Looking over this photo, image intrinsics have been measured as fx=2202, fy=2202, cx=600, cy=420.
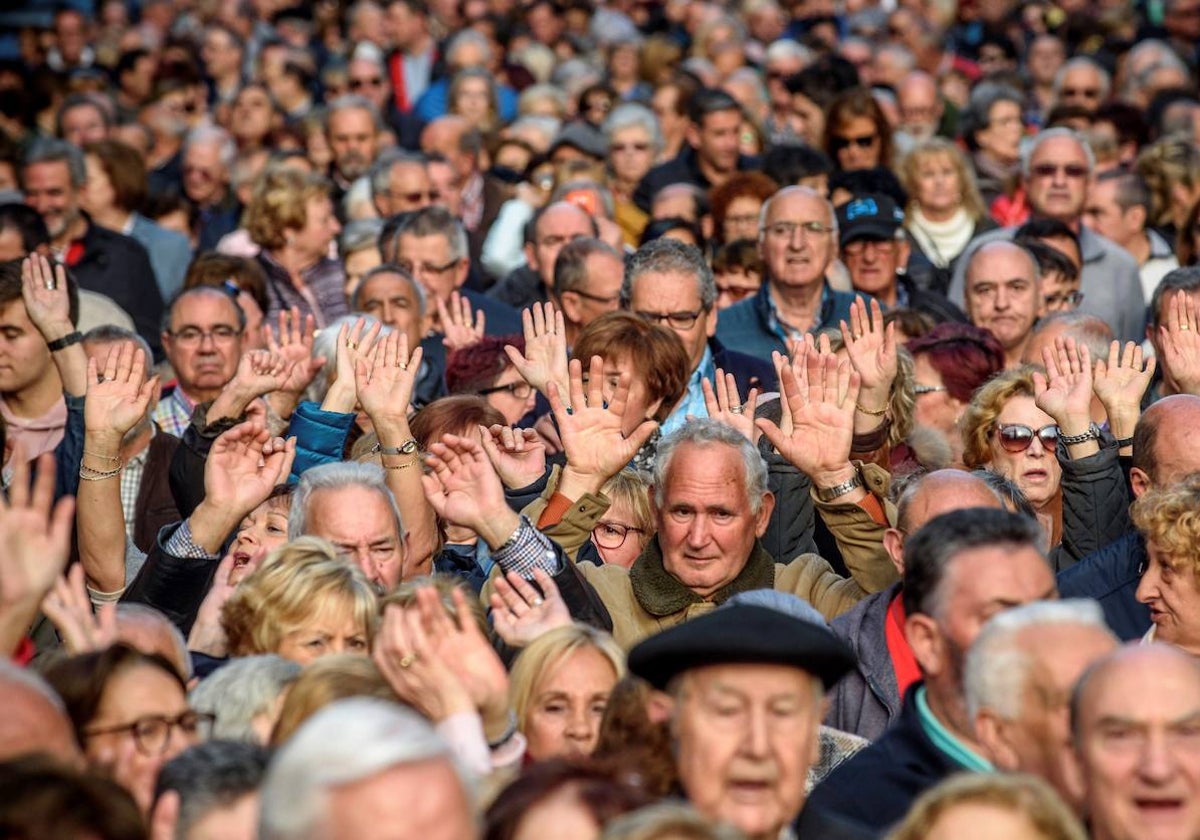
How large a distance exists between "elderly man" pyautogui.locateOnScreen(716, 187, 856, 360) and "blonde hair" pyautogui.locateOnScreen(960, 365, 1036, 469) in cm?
185

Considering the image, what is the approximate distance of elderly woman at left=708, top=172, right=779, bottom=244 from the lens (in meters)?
11.1

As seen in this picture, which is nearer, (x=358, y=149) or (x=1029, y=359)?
(x=1029, y=359)

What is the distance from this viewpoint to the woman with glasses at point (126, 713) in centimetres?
475

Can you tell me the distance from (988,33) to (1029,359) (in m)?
10.0

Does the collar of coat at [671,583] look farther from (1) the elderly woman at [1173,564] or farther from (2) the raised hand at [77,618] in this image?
(2) the raised hand at [77,618]

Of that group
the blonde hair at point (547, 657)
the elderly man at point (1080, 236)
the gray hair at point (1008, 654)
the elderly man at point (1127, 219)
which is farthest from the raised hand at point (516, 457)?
the elderly man at point (1127, 219)

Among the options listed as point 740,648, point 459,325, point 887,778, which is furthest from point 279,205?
point 740,648

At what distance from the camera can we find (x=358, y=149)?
13.5m

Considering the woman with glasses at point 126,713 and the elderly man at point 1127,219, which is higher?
the elderly man at point 1127,219

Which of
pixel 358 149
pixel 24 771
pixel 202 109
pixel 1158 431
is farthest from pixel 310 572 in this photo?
pixel 202 109

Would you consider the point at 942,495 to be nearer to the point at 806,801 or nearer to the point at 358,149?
the point at 806,801

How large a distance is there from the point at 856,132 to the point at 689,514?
6194 mm

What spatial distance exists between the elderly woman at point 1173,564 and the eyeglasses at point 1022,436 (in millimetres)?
1157

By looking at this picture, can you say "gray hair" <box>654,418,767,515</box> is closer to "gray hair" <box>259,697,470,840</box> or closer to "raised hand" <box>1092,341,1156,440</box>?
"raised hand" <box>1092,341,1156,440</box>
